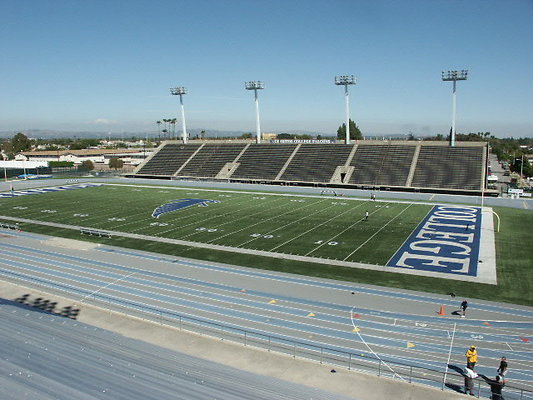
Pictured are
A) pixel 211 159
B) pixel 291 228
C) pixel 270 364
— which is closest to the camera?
pixel 270 364

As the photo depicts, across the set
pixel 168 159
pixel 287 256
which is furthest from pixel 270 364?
pixel 168 159

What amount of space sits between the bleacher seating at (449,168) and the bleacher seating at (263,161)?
2017 centimetres

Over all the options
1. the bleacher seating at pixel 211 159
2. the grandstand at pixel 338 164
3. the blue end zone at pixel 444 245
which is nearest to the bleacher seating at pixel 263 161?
the grandstand at pixel 338 164

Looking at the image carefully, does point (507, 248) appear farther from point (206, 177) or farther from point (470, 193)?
point (206, 177)

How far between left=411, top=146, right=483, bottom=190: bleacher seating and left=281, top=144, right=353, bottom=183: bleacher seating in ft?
36.7

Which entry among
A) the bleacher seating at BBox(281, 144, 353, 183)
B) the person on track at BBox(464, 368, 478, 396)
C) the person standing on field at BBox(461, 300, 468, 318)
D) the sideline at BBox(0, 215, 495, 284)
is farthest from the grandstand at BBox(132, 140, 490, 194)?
the person on track at BBox(464, 368, 478, 396)

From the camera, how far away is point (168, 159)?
247 feet

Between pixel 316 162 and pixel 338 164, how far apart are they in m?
3.55

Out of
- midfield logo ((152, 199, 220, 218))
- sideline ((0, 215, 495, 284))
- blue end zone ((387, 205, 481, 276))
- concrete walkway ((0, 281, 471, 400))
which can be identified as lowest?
blue end zone ((387, 205, 481, 276))

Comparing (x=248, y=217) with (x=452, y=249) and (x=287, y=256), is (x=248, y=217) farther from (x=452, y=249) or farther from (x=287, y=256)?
(x=452, y=249)

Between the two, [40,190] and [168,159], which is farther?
[168,159]

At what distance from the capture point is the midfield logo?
128 feet

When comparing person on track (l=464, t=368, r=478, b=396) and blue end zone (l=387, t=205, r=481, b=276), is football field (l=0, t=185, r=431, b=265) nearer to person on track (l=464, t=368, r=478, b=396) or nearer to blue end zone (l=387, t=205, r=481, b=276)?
blue end zone (l=387, t=205, r=481, b=276)

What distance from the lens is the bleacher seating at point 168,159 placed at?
71.2 meters
